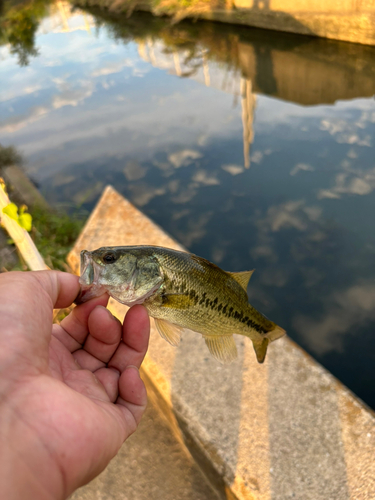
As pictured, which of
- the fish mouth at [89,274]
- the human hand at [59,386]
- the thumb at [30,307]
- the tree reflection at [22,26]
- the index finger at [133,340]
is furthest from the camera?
the tree reflection at [22,26]

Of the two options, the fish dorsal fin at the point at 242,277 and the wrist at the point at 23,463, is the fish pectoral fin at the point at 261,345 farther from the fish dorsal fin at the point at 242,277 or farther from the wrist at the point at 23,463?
the wrist at the point at 23,463

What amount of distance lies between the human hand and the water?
3330mm

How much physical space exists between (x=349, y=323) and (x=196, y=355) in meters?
2.56

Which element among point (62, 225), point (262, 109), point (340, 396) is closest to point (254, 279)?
point (340, 396)

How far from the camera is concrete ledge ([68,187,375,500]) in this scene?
2.70 m

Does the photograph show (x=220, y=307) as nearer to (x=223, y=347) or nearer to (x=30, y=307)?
(x=223, y=347)

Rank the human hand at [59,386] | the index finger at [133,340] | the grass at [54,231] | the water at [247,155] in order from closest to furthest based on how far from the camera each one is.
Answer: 1. the human hand at [59,386]
2. the index finger at [133,340]
3. the water at [247,155]
4. the grass at [54,231]

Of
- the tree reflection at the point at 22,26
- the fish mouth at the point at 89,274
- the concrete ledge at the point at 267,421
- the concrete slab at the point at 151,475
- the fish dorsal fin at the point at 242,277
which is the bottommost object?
the concrete slab at the point at 151,475

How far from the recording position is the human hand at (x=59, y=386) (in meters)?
1.40

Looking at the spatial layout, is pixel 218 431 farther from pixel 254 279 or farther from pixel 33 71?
pixel 33 71

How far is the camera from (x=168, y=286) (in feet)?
6.73

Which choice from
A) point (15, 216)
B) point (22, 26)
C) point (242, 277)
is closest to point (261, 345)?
point (242, 277)

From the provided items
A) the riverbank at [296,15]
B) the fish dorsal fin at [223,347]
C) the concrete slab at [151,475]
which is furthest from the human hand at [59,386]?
the riverbank at [296,15]

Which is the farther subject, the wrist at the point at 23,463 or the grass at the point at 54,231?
the grass at the point at 54,231
